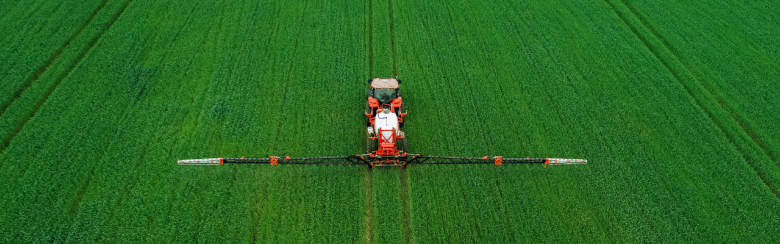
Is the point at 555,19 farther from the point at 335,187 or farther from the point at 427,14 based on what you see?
the point at 335,187

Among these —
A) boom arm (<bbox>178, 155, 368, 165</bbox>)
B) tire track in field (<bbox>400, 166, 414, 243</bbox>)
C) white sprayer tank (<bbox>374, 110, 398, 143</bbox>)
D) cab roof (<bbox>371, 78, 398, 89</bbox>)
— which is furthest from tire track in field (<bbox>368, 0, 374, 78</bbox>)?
tire track in field (<bbox>400, 166, 414, 243</bbox>)

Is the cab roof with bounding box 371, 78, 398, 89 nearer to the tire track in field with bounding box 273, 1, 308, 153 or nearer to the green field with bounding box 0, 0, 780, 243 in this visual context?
the green field with bounding box 0, 0, 780, 243

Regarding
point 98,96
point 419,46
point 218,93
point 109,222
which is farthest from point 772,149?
point 98,96

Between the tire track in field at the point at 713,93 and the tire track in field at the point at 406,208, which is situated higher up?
the tire track in field at the point at 713,93

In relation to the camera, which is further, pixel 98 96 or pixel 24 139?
pixel 98 96

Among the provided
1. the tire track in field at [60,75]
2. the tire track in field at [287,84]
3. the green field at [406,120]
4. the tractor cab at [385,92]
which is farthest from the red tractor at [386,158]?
the tire track in field at [60,75]

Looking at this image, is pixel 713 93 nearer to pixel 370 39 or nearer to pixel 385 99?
pixel 385 99

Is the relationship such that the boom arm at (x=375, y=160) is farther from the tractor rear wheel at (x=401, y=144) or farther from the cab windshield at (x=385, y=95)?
the cab windshield at (x=385, y=95)
